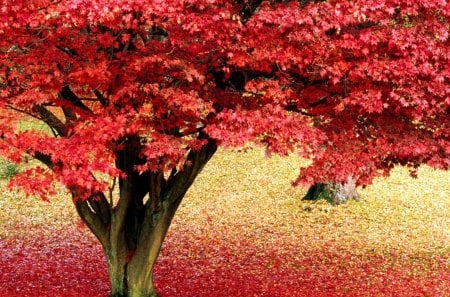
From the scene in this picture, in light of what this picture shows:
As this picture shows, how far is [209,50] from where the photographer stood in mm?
9453

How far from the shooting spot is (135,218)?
12.7 meters

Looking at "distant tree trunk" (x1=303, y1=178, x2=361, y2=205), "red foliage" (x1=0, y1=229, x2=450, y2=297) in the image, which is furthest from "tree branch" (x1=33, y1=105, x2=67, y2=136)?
"distant tree trunk" (x1=303, y1=178, x2=361, y2=205)

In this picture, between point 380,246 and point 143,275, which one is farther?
point 380,246

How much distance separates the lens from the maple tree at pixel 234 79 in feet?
28.2

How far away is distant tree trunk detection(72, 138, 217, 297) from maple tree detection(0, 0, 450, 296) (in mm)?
1341

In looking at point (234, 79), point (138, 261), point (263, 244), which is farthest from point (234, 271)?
point (234, 79)

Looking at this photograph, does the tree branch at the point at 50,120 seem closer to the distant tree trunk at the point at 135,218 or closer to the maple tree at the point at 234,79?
the maple tree at the point at 234,79

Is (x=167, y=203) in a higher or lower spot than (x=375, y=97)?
lower

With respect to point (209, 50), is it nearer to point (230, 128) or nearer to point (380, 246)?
point (230, 128)

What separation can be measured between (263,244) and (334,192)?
4.77 meters

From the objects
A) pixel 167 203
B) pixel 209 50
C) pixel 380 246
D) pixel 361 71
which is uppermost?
pixel 209 50

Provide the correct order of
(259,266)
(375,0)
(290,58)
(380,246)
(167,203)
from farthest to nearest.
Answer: (380,246) → (259,266) → (167,203) → (290,58) → (375,0)

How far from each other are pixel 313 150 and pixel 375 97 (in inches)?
48.4

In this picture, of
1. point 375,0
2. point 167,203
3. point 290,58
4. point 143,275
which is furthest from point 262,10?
point 143,275
